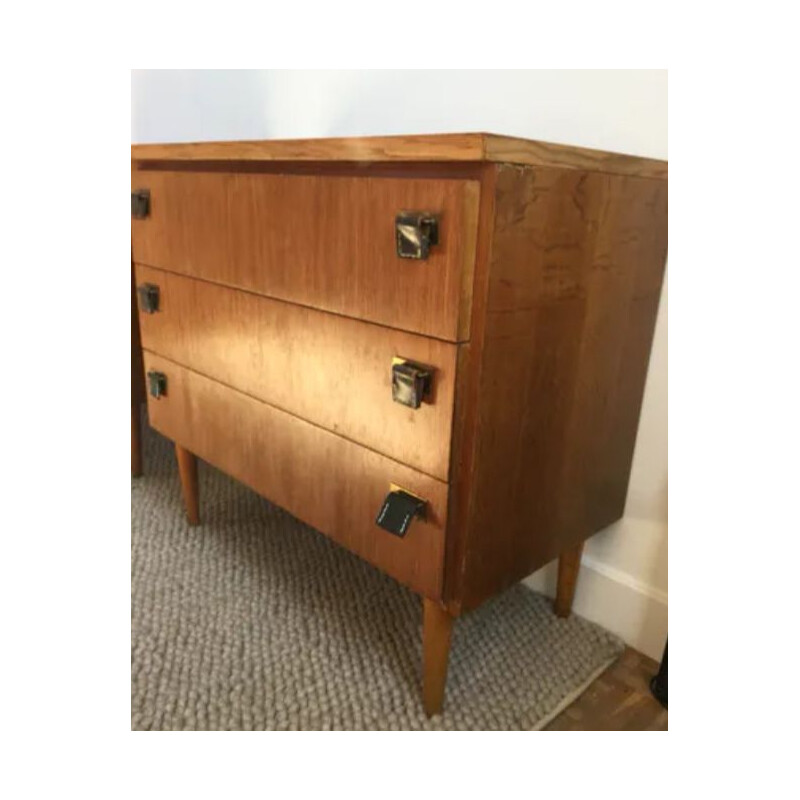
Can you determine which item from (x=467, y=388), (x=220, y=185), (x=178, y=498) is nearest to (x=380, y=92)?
(x=220, y=185)

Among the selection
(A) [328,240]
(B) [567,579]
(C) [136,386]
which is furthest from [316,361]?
(C) [136,386]

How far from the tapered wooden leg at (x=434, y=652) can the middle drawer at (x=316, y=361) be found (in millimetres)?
227

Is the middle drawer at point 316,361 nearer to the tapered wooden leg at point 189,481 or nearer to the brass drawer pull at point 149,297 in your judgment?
the brass drawer pull at point 149,297

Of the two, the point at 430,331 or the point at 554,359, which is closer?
the point at 430,331

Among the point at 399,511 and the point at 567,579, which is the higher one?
the point at 399,511

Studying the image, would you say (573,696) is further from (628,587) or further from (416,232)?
(416,232)

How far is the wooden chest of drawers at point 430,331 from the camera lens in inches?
27.6

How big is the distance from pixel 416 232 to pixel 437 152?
0.08m

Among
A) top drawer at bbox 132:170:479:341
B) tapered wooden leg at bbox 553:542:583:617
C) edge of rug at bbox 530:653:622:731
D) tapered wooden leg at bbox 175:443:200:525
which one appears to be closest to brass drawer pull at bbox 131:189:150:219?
top drawer at bbox 132:170:479:341

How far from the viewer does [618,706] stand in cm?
99

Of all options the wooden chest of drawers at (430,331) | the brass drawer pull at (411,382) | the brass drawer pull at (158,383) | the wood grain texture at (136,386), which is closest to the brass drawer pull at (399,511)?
the wooden chest of drawers at (430,331)

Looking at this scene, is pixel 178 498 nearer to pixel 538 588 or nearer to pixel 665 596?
pixel 538 588

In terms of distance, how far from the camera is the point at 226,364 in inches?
42.1
